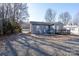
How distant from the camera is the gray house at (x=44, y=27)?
3846mm

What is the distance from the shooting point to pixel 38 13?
153 inches

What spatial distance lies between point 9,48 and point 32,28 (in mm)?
480

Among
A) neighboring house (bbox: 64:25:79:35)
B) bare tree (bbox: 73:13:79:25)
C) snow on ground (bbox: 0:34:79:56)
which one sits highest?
bare tree (bbox: 73:13:79:25)

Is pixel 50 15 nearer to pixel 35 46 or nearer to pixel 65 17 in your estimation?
pixel 65 17

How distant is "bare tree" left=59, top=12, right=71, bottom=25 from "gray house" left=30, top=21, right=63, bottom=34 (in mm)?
71

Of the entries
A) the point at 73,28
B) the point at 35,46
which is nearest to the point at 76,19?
the point at 73,28

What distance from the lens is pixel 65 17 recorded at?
3824 mm

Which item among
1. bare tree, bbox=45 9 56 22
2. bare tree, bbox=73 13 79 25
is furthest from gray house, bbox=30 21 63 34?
bare tree, bbox=73 13 79 25

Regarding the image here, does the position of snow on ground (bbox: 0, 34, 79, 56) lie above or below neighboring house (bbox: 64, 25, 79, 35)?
below

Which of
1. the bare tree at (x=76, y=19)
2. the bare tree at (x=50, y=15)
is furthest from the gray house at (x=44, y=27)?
the bare tree at (x=76, y=19)

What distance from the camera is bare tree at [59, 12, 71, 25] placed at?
3.83 metres

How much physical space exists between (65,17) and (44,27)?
14.4 inches

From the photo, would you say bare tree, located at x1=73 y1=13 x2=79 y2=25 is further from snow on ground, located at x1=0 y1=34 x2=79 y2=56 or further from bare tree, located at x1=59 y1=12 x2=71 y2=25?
snow on ground, located at x1=0 y1=34 x2=79 y2=56

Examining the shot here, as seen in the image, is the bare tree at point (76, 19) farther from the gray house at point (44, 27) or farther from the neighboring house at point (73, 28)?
the gray house at point (44, 27)
